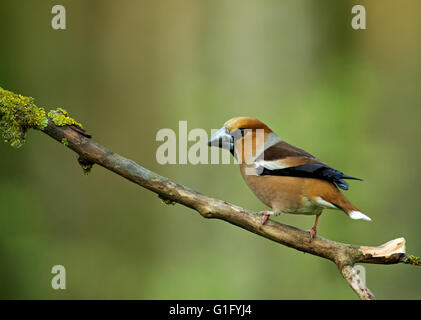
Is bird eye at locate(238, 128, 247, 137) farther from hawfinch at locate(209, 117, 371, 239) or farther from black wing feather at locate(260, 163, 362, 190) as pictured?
black wing feather at locate(260, 163, 362, 190)

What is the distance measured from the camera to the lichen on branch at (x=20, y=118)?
283 cm

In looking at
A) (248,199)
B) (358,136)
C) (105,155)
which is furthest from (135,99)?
(105,155)

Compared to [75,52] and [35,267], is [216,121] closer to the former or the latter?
[75,52]

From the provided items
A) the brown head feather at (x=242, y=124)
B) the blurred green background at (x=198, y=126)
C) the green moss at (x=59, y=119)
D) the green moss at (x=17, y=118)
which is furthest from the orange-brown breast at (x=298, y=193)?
the blurred green background at (x=198, y=126)

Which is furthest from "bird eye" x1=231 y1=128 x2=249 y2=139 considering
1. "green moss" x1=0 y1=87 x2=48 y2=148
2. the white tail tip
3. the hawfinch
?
"green moss" x1=0 y1=87 x2=48 y2=148

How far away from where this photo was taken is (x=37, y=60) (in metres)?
5.95

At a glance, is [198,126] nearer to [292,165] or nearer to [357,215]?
[292,165]

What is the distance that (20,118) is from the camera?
2857 millimetres

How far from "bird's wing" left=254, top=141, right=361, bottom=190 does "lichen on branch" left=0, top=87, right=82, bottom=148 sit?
119 centimetres

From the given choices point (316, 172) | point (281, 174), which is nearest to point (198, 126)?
point (281, 174)

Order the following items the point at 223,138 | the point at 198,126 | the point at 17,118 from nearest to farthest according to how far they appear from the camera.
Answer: the point at 17,118
the point at 223,138
the point at 198,126

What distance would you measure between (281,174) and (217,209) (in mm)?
543

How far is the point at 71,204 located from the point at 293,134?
111 inches

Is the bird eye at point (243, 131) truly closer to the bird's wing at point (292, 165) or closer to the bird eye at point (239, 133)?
the bird eye at point (239, 133)
